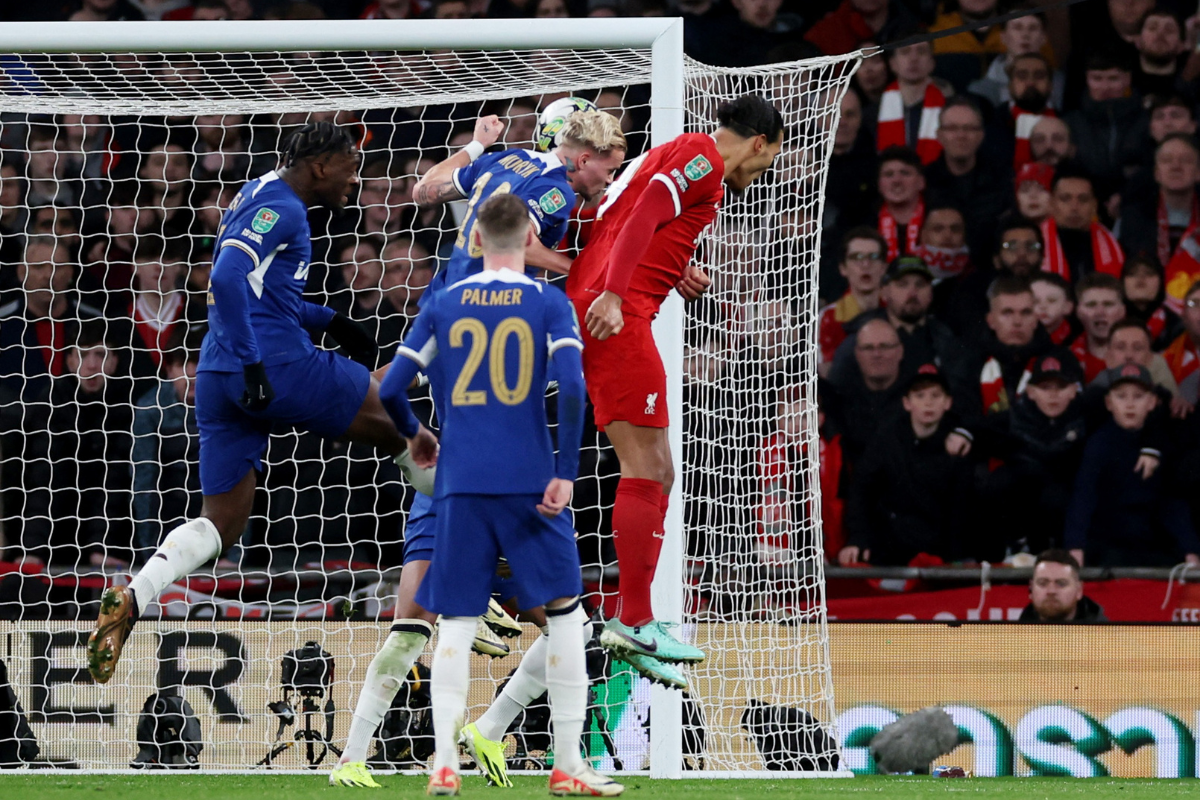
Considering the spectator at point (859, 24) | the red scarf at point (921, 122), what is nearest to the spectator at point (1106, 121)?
the red scarf at point (921, 122)

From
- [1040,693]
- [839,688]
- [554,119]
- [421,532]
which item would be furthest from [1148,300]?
[421,532]

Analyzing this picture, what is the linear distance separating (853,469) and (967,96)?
2.48 metres

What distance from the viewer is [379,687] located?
4.66 meters

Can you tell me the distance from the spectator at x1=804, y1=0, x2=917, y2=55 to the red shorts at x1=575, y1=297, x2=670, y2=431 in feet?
16.0

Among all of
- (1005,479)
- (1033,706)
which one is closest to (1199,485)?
(1005,479)

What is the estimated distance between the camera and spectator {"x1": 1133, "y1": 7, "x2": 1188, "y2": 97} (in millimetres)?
8750

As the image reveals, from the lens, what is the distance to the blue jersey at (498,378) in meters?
3.92

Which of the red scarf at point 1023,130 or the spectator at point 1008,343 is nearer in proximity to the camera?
the spectator at point 1008,343

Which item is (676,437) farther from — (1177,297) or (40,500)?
(1177,297)

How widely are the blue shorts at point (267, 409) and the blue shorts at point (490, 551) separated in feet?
4.03

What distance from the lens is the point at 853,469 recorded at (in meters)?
7.70

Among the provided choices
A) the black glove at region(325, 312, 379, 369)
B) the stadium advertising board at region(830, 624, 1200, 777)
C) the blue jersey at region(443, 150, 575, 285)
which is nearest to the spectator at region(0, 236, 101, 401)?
the black glove at region(325, 312, 379, 369)

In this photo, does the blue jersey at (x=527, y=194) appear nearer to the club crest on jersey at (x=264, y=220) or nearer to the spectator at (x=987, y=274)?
the club crest on jersey at (x=264, y=220)

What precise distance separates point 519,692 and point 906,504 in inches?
138
